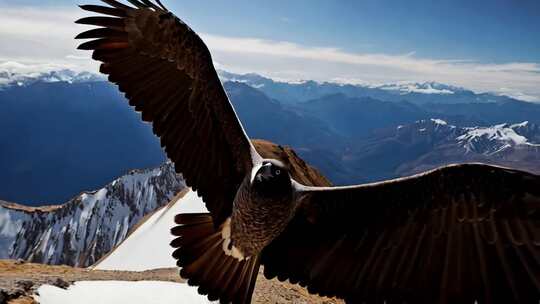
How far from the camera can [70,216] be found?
154250 millimetres

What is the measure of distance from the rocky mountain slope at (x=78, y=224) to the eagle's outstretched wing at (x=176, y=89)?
14191 centimetres

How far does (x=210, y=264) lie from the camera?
7.49 metres

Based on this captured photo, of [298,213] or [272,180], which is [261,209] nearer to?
[272,180]

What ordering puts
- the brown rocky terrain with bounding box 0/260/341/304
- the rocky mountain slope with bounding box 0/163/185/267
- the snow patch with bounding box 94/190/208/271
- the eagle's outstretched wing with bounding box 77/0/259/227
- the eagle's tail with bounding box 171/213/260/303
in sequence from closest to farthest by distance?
1. the eagle's tail with bounding box 171/213/260/303
2. the eagle's outstretched wing with bounding box 77/0/259/227
3. the brown rocky terrain with bounding box 0/260/341/304
4. the snow patch with bounding box 94/190/208/271
5. the rocky mountain slope with bounding box 0/163/185/267

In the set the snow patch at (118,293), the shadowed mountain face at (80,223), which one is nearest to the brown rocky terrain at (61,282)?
the snow patch at (118,293)

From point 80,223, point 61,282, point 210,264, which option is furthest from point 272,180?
point 80,223

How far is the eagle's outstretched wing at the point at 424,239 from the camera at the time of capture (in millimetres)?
6074

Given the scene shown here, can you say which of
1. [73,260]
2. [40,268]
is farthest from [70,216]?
[40,268]

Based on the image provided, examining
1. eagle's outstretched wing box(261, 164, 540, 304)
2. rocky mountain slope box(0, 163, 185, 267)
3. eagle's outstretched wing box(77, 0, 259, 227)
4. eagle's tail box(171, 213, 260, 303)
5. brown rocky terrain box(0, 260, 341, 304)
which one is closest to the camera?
eagle's outstretched wing box(261, 164, 540, 304)

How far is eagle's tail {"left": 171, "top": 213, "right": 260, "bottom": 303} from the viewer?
7.31 meters

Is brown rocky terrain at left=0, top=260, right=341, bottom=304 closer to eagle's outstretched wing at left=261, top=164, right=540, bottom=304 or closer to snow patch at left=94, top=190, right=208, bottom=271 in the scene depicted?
eagle's outstretched wing at left=261, top=164, right=540, bottom=304

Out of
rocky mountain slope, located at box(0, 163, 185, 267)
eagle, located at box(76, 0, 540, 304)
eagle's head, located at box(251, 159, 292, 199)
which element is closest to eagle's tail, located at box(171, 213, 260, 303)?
eagle, located at box(76, 0, 540, 304)

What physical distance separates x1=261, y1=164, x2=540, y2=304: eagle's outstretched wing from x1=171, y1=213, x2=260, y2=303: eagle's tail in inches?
25.1

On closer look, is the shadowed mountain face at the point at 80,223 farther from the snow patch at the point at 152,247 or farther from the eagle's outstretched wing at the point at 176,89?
the eagle's outstretched wing at the point at 176,89
